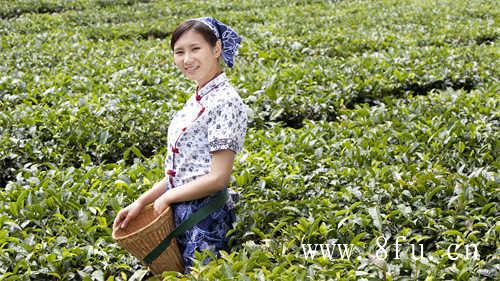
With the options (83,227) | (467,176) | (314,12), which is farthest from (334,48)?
(83,227)

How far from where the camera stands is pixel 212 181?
2.73 meters

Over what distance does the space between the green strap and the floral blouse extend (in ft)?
0.14

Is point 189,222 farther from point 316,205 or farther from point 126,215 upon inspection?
point 316,205

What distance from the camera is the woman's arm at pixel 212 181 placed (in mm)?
2734

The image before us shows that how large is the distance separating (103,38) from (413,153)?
22.8 feet

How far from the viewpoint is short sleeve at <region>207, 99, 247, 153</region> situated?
272 centimetres

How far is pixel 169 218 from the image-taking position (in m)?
2.83

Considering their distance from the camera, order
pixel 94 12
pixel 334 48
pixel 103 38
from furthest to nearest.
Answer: pixel 94 12 < pixel 103 38 < pixel 334 48

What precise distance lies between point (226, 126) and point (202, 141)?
0.19 meters

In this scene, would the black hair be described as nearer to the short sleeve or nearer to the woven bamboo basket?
the short sleeve

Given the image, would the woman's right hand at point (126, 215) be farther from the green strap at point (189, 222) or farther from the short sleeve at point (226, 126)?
the short sleeve at point (226, 126)

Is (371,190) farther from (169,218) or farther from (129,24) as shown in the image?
(129,24)

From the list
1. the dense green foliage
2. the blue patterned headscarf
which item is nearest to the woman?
the blue patterned headscarf

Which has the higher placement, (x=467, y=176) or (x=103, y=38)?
(x=103, y=38)
